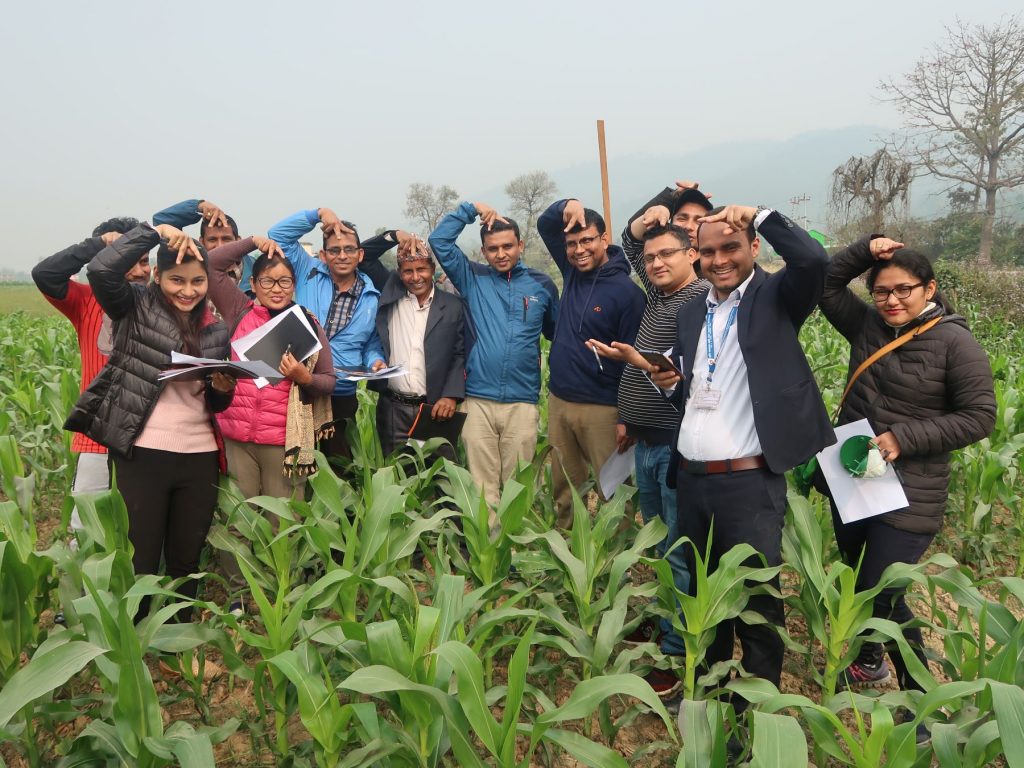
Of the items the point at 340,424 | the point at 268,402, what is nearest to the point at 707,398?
the point at 268,402

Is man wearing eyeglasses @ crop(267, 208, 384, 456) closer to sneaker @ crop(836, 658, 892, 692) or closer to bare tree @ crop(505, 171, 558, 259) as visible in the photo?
sneaker @ crop(836, 658, 892, 692)

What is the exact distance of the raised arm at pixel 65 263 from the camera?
2.57m

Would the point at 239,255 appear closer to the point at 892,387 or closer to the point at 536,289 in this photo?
the point at 536,289

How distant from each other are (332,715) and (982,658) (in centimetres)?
189

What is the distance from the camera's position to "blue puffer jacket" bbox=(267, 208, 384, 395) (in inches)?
141

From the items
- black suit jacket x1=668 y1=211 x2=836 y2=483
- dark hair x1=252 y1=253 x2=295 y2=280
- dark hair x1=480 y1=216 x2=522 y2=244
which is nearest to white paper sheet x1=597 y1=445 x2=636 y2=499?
black suit jacket x1=668 y1=211 x2=836 y2=483

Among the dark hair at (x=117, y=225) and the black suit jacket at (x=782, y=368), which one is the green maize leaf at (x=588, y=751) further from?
the dark hair at (x=117, y=225)

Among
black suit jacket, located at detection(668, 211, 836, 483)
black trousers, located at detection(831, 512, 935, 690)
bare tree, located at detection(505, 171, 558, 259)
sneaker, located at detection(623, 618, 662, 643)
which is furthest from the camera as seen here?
bare tree, located at detection(505, 171, 558, 259)

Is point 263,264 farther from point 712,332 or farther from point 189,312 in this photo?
point 712,332

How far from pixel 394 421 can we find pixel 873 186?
2658cm

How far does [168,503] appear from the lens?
Result: 2.66 meters

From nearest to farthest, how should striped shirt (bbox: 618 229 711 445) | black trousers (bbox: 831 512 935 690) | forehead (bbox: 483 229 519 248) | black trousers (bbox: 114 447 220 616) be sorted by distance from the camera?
black trousers (bbox: 831 512 935 690)
black trousers (bbox: 114 447 220 616)
striped shirt (bbox: 618 229 711 445)
forehead (bbox: 483 229 519 248)

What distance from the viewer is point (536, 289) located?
3672 millimetres

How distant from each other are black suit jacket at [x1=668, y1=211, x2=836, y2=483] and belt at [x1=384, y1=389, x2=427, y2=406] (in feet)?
6.29
